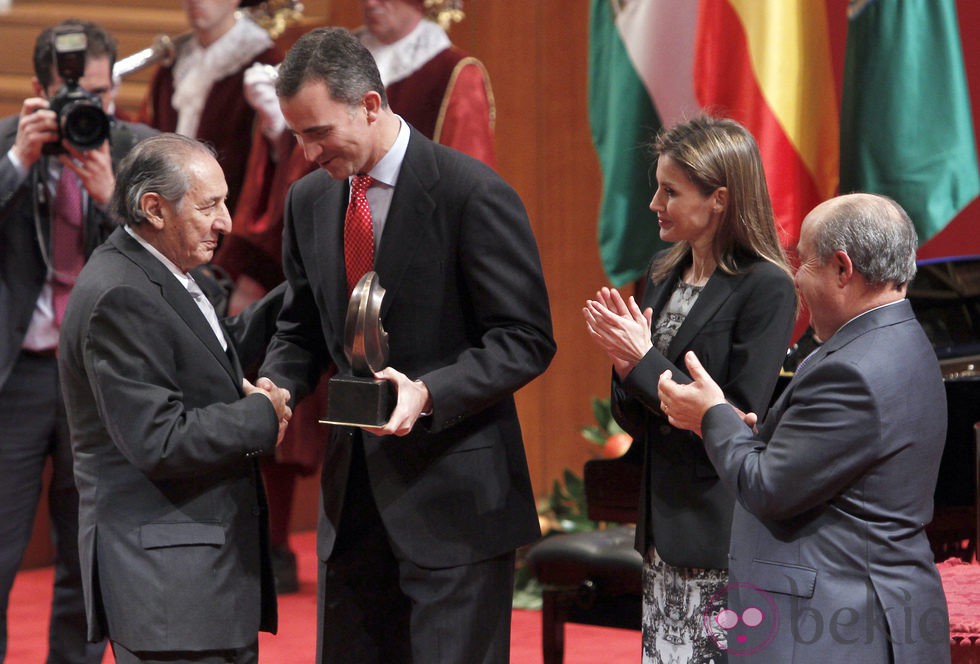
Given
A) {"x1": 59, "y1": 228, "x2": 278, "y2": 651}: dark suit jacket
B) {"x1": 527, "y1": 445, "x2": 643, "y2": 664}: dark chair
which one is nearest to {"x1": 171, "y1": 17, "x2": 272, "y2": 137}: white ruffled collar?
{"x1": 527, "y1": 445, "x2": 643, "y2": 664}: dark chair

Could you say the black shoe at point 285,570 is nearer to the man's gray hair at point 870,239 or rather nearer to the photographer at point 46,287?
the photographer at point 46,287

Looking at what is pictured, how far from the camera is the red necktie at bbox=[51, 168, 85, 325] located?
12.2 feet

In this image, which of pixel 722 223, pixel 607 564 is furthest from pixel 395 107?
pixel 722 223

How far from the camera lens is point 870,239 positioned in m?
2.10

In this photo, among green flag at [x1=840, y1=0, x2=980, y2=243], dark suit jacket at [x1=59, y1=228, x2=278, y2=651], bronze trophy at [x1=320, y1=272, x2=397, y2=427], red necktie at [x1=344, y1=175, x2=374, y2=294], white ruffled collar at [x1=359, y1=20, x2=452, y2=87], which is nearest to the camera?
bronze trophy at [x1=320, y1=272, x2=397, y2=427]

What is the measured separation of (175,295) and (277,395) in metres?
0.27

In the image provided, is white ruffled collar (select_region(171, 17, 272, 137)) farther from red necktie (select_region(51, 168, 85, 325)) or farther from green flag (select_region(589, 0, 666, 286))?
green flag (select_region(589, 0, 666, 286))

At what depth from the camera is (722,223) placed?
2635mm

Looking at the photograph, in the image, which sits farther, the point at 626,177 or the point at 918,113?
the point at 626,177

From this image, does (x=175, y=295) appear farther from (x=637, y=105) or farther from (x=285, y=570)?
(x=285, y=570)

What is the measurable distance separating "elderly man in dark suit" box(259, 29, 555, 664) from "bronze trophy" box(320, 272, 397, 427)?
136 mm

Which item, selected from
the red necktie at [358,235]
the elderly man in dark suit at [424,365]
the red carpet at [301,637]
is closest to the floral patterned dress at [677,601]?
the elderly man in dark suit at [424,365]

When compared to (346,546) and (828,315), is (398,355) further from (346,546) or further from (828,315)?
(828,315)

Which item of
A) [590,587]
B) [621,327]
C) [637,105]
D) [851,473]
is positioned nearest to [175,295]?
[621,327]
